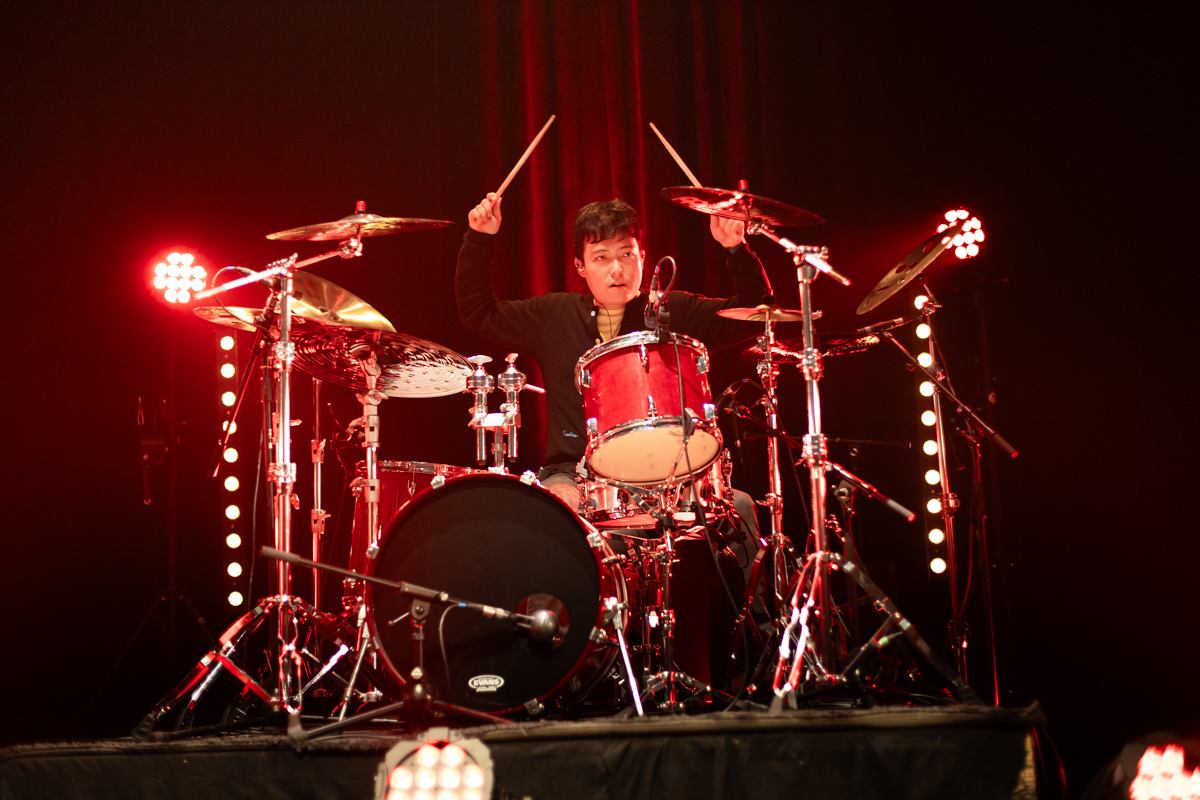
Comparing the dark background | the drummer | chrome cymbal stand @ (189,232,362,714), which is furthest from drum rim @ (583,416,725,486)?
the dark background

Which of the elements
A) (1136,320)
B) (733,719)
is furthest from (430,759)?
(1136,320)

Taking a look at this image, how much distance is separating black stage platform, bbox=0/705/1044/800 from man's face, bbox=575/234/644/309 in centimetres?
216

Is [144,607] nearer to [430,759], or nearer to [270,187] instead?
[270,187]

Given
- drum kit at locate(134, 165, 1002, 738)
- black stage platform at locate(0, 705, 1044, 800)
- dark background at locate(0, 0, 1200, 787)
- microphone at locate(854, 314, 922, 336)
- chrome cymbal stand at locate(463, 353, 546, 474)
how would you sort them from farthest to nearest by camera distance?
dark background at locate(0, 0, 1200, 787) → microphone at locate(854, 314, 922, 336) → chrome cymbal stand at locate(463, 353, 546, 474) → drum kit at locate(134, 165, 1002, 738) → black stage platform at locate(0, 705, 1044, 800)

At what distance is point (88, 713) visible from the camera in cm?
395

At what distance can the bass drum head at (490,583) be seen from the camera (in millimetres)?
2781

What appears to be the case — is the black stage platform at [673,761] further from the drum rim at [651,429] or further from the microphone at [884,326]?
the microphone at [884,326]

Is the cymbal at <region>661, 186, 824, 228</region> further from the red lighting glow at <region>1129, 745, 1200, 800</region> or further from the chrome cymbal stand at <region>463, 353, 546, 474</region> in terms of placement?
the red lighting glow at <region>1129, 745, 1200, 800</region>

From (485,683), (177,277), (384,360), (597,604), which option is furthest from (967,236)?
(177,277)

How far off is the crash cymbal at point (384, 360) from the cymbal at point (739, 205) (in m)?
0.97

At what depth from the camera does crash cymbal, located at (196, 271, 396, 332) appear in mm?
3156

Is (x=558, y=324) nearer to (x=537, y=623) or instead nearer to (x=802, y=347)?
(x=802, y=347)

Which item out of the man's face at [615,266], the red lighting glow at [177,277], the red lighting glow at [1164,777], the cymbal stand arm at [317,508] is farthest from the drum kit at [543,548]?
the red lighting glow at [177,277]

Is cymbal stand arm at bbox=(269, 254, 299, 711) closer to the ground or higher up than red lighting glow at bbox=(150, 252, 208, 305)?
closer to the ground
